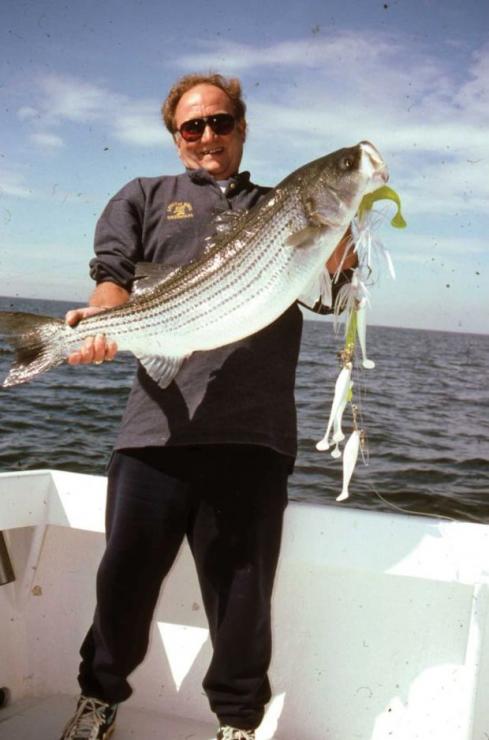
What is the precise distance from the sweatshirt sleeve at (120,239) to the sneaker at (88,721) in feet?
6.63

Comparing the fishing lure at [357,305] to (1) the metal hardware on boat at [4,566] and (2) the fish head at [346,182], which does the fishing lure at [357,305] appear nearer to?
(2) the fish head at [346,182]

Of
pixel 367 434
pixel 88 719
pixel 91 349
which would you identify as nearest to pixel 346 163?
pixel 91 349

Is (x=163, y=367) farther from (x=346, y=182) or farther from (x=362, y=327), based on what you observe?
(x=346, y=182)

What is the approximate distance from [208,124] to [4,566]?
8.75 ft

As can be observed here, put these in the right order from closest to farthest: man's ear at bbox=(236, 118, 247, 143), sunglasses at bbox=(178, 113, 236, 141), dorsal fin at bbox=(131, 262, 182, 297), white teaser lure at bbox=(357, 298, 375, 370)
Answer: white teaser lure at bbox=(357, 298, 375, 370), dorsal fin at bbox=(131, 262, 182, 297), sunglasses at bbox=(178, 113, 236, 141), man's ear at bbox=(236, 118, 247, 143)

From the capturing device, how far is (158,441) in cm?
328

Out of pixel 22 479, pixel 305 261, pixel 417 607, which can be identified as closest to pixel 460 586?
pixel 417 607

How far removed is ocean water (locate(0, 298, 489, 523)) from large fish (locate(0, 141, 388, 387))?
3535 mm

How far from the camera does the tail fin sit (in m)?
3.33

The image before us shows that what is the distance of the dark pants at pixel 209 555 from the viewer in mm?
3232

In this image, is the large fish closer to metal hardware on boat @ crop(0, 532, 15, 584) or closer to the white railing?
the white railing

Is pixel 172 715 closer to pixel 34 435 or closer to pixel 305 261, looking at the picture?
pixel 305 261

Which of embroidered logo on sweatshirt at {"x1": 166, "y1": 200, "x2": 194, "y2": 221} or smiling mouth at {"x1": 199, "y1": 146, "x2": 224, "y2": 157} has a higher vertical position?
smiling mouth at {"x1": 199, "y1": 146, "x2": 224, "y2": 157}

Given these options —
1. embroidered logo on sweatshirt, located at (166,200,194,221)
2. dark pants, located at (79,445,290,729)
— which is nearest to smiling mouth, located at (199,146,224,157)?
embroidered logo on sweatshirt, located at (166,200,194,221)
